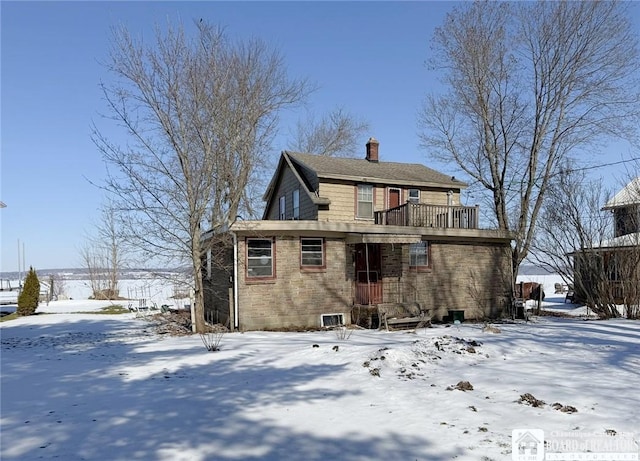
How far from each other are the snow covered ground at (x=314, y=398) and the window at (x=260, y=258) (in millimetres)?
3741

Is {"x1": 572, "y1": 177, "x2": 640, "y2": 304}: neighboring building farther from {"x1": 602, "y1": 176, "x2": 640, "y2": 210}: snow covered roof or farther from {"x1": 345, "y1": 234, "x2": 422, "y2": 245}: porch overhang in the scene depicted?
{"x1": 345, "y1": 234, "x2": 422, "y2": 245}: porch overhang

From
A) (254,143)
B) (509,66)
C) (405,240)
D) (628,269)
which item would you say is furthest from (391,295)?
(509,66)

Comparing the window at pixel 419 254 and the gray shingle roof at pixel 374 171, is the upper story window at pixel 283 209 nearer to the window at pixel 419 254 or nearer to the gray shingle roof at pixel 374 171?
the gray shingle roof at pixel 374 171

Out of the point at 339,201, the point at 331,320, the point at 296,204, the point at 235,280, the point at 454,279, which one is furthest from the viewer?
the point at 296,204

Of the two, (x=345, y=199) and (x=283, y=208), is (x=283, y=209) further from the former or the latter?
(x=345, y=199)

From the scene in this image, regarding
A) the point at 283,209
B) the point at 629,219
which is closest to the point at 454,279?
the point at 629,219

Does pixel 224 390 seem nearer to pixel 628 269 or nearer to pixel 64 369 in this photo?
pixel 64 369

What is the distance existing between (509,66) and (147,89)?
636 inches

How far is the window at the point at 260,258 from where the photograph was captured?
14656 millimetres

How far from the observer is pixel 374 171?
801 inches

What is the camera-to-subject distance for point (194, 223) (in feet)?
45.9

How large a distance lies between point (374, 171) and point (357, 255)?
5.39 meters

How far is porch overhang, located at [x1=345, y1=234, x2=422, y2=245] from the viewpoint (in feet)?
48.5

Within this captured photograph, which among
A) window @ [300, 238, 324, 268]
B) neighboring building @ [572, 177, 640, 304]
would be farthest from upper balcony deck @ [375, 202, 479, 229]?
neighboring building @ [572, 177, 640, 304]
